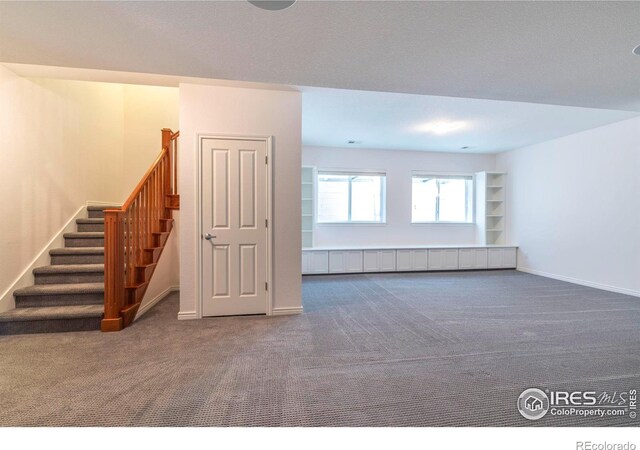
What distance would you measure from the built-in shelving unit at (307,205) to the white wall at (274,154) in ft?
8.46

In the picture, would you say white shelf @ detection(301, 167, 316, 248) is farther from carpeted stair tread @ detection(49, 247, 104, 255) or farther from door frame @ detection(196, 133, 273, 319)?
carpeted stair tread @ detection(49, 247, 104, 255)

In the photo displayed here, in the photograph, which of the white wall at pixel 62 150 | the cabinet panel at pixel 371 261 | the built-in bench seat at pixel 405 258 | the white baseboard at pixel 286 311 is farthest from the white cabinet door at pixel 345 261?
the white wall at pixel 62 150

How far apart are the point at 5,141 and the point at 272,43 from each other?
3.01 metres

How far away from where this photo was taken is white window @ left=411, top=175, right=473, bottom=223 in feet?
21.8

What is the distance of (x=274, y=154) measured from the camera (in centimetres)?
330

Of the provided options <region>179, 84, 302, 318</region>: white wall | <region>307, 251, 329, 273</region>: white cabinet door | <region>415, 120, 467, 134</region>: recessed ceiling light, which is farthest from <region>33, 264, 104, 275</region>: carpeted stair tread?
<region>415, 120, 467, 134</region>: recessed ceiling light

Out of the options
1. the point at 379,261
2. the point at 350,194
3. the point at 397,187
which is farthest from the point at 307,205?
the point at 397,187

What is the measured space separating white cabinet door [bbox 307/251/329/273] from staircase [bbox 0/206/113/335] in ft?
10.9

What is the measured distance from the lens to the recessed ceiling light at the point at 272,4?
62.4 inches

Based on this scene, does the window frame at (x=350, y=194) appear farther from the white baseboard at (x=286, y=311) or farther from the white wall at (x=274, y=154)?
the white baseboard at (x=286, y=311)

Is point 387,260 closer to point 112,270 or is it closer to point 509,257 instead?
point 509,257

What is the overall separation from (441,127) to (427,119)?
580 mm
